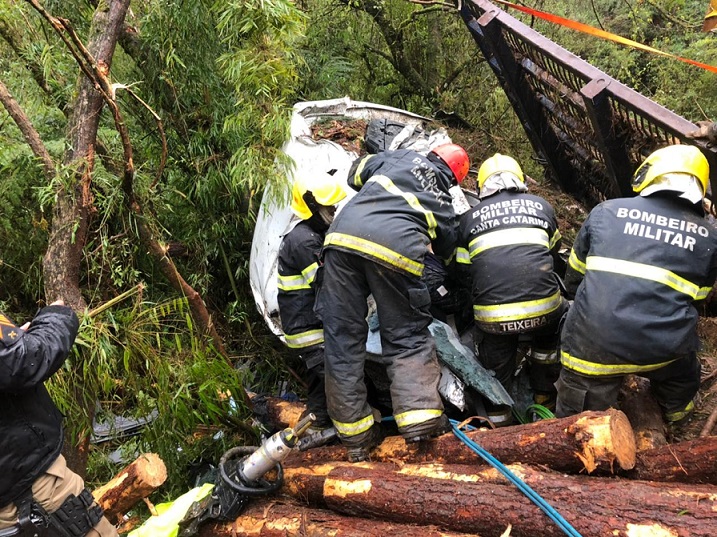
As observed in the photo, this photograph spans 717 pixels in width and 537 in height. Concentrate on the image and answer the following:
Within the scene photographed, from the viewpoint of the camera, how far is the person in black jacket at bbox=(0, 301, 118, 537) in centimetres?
196

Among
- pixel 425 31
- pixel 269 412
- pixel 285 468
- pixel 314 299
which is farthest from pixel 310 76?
pixel 285 468

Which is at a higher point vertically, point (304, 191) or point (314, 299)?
point (304, 191)

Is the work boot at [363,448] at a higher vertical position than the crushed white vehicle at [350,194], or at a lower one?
lower

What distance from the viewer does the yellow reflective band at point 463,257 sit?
313 cm

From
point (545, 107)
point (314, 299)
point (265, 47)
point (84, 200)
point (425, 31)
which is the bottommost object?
point (314, 299)

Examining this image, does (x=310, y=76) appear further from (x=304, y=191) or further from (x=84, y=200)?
(x=84, y=200)

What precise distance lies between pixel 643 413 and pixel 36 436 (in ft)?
9.43

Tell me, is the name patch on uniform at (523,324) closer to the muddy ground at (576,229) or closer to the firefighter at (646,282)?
the firefighter at (646,282)

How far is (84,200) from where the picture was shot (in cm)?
267

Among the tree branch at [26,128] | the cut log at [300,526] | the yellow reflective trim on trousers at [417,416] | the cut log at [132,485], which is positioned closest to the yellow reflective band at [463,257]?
the yellow reflective trim on trousers at [417,416]

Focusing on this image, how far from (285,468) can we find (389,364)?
31.5 inches

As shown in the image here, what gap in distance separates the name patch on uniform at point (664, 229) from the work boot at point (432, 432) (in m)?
1.25

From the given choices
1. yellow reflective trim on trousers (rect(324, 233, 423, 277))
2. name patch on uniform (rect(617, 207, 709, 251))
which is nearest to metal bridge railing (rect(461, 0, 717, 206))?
name patch on uniform (rect(617, 207, 709, 251))

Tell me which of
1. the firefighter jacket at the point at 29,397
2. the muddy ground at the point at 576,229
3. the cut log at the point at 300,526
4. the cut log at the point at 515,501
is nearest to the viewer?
the cut log at the point at 515,501
